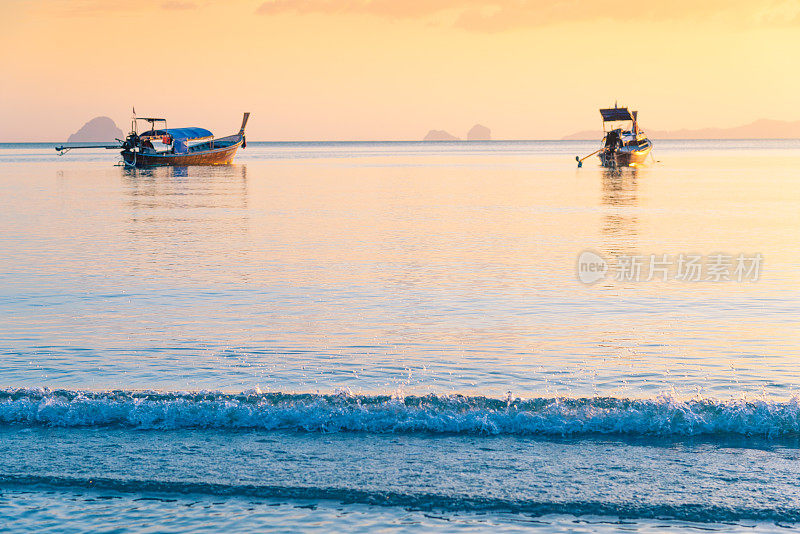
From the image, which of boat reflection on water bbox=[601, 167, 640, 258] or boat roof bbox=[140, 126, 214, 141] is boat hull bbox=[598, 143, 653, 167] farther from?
boat roof bbox=[140, 126, 214, 141]

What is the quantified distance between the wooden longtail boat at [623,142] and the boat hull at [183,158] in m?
49.7

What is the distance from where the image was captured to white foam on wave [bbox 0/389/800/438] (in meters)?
8.49

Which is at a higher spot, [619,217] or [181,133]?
[181,133]

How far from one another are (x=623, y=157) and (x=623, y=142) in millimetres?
1777

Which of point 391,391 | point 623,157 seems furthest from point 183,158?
point 391,391

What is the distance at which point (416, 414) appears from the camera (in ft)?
28.9

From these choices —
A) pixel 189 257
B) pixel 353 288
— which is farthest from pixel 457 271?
pixel 189 257

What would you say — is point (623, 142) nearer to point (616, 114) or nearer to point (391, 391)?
point (616, 114)

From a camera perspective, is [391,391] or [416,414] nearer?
[416,414]

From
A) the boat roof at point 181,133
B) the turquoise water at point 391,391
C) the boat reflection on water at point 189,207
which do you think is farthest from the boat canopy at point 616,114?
the turquoise water at point 391,391

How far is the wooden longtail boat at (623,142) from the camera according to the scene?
8431 centimetres

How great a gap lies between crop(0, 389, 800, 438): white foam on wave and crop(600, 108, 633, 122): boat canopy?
7817 cm

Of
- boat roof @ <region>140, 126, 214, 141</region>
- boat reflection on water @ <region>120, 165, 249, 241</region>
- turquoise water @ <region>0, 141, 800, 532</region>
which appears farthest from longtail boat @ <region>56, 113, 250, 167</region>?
turquoise water @ <region>0, 141, 800, 532</region>

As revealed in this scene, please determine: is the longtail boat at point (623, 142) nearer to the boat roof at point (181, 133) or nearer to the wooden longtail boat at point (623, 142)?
the wooden longtail boat at point (623, 142)
